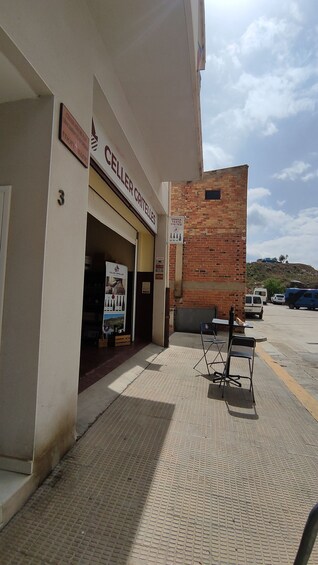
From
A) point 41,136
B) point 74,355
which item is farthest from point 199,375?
point 41,136

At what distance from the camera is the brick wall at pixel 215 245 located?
1227 centimetres

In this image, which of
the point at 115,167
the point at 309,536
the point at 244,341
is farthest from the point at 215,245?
the point at 309,536

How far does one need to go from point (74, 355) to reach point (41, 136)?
1.74 meters

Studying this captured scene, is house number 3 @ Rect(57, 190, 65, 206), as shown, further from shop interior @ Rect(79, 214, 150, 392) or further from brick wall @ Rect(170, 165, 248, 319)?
brick wall @ Rect(170, 165, 248, 319)

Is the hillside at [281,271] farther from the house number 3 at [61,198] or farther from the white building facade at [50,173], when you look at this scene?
the house number 3 at [61,198]

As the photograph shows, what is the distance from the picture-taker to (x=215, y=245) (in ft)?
40.9

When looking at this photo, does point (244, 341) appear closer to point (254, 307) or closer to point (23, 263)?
point (23, 263)

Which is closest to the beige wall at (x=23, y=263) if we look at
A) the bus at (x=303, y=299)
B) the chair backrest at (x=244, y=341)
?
the chair backrest at (x=244, y=341)

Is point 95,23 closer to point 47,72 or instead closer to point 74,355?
point 47,72

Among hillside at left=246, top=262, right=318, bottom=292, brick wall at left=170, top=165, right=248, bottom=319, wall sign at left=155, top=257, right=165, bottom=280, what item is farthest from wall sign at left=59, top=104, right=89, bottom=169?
hillside at left=246, top=262, right=318, bottom=292

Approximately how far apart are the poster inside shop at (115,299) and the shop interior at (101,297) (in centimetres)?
16

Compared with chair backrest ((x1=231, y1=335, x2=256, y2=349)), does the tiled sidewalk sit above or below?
below

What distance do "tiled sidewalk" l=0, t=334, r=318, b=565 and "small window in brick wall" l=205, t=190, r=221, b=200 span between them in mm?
10119

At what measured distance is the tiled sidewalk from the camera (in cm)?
176
